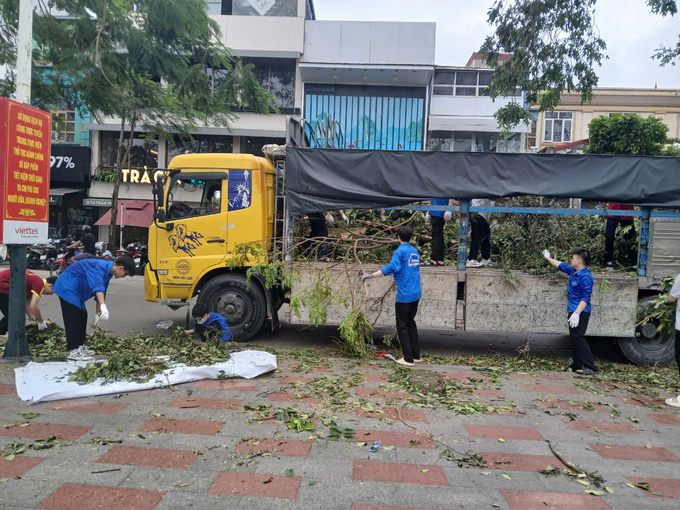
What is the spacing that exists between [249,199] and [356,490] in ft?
15.8

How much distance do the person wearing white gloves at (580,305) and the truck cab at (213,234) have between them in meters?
4.07

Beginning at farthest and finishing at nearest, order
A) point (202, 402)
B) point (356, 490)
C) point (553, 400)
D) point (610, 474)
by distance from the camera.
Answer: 1. point (553, 400)
2. point (202, 402)
3. point (610, 474)
4. point (356, 490)

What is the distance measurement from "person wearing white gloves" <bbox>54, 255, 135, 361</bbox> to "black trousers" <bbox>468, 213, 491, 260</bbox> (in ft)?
15.8

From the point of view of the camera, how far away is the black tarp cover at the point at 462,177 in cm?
664

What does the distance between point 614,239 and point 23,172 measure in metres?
7.77

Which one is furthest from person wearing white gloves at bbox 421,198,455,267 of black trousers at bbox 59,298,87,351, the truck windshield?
black trousers at bbox 59,298,87,351

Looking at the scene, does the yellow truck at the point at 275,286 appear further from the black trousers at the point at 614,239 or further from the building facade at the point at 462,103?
the building facade at the point at 462,103

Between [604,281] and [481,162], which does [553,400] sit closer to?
[604,281]

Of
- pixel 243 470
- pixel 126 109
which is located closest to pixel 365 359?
pixel 243 470

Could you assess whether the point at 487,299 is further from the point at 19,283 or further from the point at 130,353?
the point at 19,283

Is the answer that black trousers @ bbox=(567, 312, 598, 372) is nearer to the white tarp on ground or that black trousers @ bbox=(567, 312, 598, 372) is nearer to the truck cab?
the white tarp on ground

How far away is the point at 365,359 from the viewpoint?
21.5 ft

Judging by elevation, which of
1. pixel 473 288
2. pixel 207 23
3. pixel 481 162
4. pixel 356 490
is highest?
pixel 207 23

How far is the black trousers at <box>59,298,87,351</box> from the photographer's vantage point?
18.9 feet
